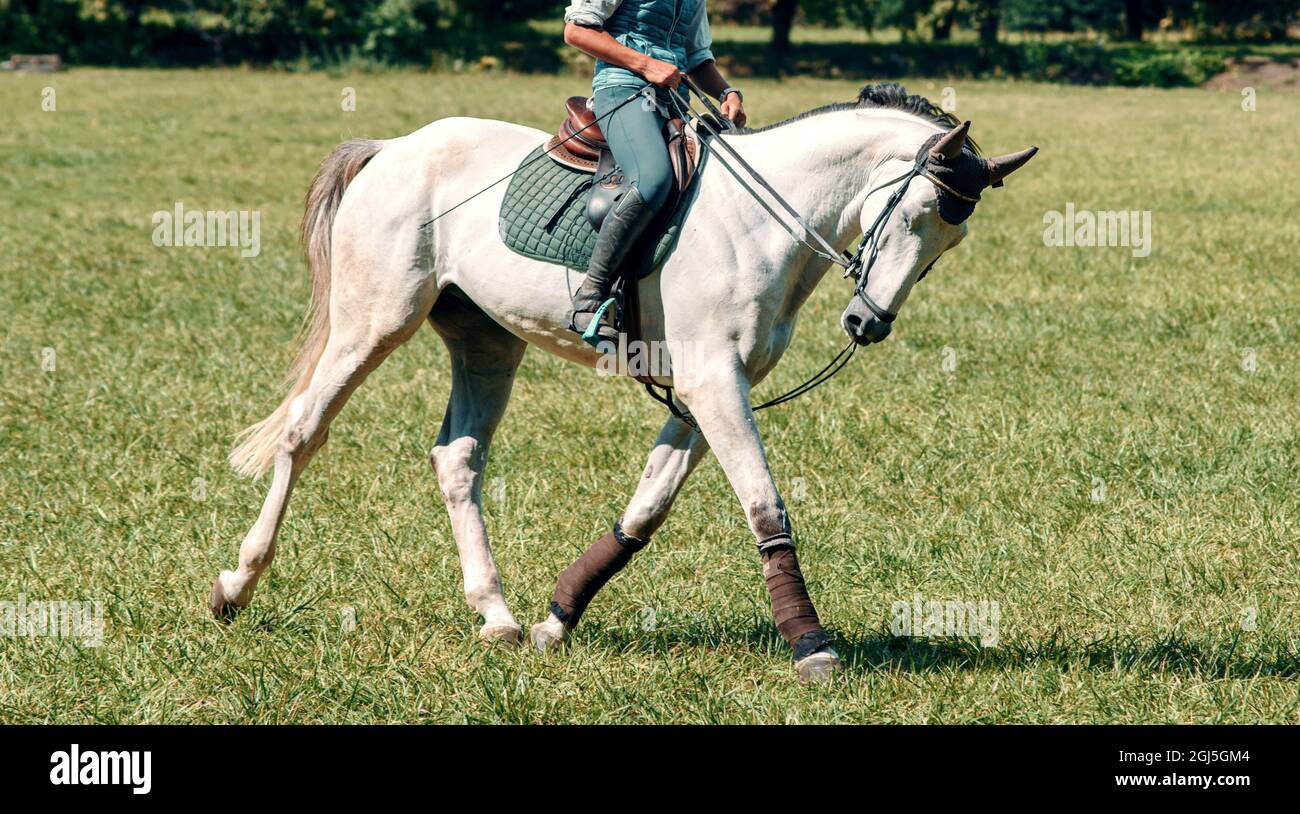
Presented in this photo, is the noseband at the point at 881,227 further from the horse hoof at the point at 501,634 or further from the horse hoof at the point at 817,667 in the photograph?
the horse hoof at the point at 501,634

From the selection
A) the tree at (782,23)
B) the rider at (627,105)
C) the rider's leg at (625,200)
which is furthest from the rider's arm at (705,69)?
the tree at (782,23)

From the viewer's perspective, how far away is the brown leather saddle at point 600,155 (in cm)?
518

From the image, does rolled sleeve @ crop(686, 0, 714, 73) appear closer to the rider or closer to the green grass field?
the rider

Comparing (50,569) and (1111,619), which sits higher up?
(1111,619)

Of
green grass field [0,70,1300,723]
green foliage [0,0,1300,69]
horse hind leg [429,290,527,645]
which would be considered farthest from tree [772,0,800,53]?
horse hind leg [429,290,527,645]

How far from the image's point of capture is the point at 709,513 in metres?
7.34

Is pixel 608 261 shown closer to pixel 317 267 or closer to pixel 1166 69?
pixel 317 267

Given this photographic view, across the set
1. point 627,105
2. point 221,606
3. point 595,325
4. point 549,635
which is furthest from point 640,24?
point 221,606

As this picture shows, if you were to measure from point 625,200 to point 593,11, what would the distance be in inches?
29.2

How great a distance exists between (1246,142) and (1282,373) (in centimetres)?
2059

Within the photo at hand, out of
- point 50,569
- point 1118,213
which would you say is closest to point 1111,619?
point 50,569

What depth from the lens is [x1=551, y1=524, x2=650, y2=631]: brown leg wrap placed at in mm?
5574
